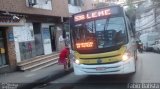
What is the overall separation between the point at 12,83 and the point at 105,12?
16.7 feet

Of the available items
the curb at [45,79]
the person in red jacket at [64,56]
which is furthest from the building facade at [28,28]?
the curb at [45,79]

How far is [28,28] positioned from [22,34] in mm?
1061

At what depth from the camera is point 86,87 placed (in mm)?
10945

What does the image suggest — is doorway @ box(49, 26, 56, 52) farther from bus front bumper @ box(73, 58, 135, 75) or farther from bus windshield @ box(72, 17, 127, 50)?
bus front bumper @ box(73, 58, 135, 75)

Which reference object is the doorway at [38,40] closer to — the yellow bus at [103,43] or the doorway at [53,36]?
the doorway at [53,36]

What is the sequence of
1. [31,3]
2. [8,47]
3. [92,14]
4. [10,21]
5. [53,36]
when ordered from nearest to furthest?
[92,14]
[10,21]
[8,47]
[31,3]
[53,36]

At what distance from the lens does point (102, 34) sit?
11.2 meters

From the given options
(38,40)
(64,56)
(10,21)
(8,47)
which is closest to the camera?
(64,56)

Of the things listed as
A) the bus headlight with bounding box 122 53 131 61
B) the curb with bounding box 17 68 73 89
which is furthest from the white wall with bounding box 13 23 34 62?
the bus headlight with bounding box 122 53 131 61

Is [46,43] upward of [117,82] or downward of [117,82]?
upward

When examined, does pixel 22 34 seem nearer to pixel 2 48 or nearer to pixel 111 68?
pixel 2 48

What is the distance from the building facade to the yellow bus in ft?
18.5

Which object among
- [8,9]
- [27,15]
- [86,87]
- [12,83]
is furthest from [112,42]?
[27,15]

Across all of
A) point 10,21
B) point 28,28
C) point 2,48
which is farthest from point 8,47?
point 28,28
